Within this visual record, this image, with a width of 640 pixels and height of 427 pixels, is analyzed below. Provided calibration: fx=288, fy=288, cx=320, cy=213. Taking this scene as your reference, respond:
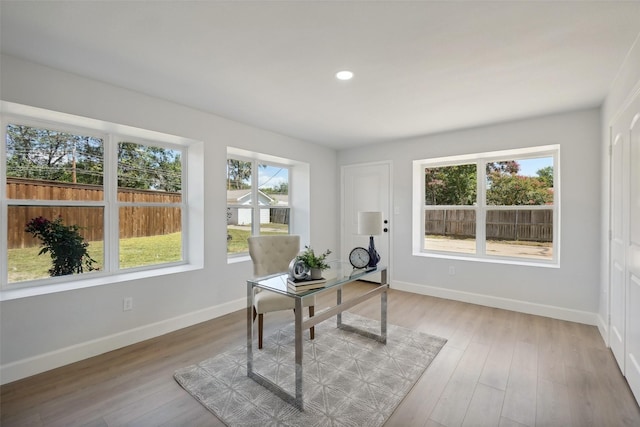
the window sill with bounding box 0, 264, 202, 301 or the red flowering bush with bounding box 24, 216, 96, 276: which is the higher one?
the red flowering bush with bounding box 24, 216, 96, 276

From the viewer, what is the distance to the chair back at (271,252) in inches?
109

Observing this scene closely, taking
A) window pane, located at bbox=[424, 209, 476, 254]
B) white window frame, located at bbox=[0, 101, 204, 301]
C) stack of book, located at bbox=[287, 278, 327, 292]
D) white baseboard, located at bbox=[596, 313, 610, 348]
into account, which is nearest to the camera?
stack of book, located at bbox=[287, 278, 327, 292]

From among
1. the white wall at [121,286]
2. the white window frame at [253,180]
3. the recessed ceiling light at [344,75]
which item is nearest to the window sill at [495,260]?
the white window frame at [253,180]

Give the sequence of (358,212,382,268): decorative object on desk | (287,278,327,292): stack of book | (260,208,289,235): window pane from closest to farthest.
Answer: (287,278,327,292): stack of book < (358,212,382,268): decorative object on desk < (260,208,289,235): window pane

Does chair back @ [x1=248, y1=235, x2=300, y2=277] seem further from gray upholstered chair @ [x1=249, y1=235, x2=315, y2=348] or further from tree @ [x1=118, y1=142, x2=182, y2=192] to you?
tree @ [x1=118, y1=142, x2=182, y2=192]

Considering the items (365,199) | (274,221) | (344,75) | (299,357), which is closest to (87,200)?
(274,221)

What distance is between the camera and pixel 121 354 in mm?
2432

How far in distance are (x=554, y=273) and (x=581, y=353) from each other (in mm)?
1069

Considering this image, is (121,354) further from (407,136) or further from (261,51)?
(407,136)

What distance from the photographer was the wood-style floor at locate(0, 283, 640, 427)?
1.70 metres

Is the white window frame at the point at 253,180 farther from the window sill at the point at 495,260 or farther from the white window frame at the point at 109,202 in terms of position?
the window sill at the point at 495,260

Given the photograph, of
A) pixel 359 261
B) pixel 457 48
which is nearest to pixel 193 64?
pixel 457 48

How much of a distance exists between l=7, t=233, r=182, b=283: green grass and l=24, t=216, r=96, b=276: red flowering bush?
44 millimetres

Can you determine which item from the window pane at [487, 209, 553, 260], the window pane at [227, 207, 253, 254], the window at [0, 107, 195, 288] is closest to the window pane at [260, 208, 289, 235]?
the window pane at [227, 207, 253, 254]
